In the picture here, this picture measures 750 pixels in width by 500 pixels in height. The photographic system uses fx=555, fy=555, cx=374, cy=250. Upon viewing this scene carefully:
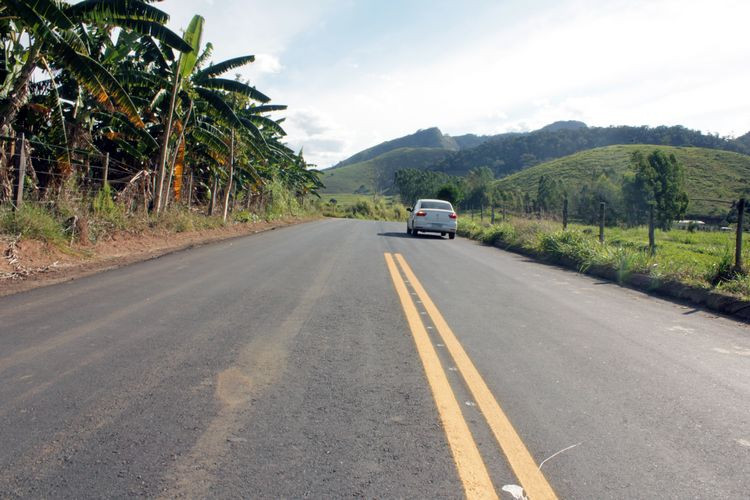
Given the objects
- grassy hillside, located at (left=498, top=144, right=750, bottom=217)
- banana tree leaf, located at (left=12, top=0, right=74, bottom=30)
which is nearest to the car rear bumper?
banana tree leaf, located at (left=12, top=0, right=74, bottom=30)

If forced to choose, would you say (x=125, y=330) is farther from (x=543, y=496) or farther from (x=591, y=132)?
(x=591, y=132)

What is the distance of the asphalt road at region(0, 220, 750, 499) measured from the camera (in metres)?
2.73

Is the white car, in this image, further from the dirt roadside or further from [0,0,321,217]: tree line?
the dirt roadside

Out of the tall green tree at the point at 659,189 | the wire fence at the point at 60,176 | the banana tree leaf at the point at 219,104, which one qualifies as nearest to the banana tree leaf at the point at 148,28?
the wire fence at the point at 60,176

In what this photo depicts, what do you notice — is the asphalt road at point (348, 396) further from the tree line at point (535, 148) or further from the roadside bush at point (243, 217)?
the tree line at point (535, 148)

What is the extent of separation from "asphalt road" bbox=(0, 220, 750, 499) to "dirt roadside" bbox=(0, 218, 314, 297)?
1.08 metres

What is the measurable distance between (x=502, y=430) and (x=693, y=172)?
8343 cm

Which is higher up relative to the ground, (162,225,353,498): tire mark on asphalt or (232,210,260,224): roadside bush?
(232,210,260,224): roadside bush

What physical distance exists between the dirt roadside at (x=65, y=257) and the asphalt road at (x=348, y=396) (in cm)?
108

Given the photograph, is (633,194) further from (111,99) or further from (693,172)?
(111,99)

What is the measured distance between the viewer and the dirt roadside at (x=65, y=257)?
8.44m

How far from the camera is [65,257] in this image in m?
10.6

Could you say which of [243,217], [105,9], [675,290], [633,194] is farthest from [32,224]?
[633,194]

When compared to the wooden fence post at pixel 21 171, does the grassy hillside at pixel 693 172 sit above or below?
above
